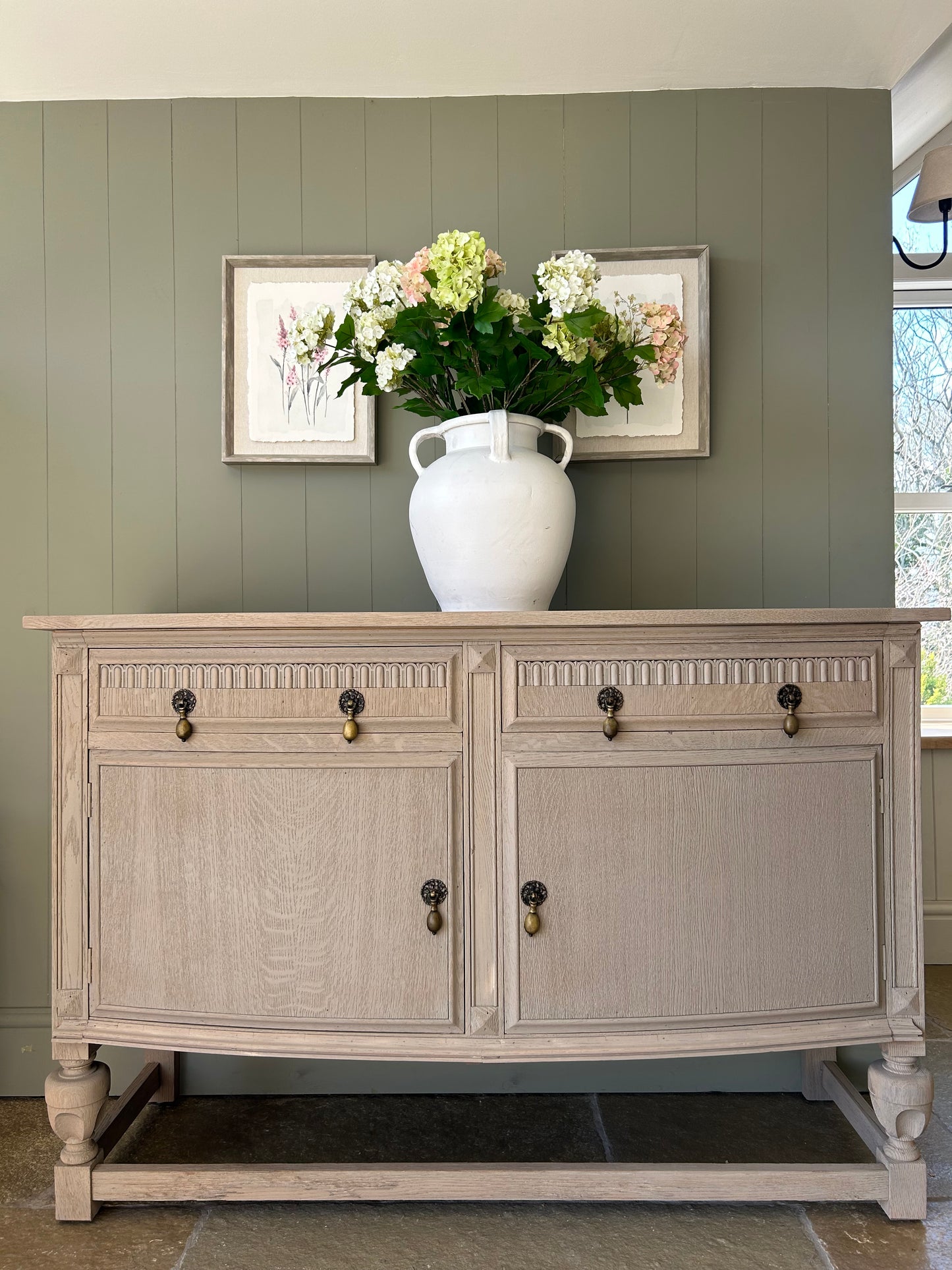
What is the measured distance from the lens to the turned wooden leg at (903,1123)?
1308mm

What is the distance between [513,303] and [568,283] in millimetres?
131

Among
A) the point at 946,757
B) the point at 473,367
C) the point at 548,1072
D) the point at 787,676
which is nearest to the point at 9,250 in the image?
the point at 473,367

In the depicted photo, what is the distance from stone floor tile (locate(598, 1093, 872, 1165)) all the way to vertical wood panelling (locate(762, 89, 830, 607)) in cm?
107

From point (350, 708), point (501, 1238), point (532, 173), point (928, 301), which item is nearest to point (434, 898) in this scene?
point (350, 708)

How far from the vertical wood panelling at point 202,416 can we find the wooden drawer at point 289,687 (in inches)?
19.9

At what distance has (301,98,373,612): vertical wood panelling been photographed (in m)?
1.81

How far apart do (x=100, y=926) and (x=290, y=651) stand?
0.56m

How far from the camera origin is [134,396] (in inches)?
72.2

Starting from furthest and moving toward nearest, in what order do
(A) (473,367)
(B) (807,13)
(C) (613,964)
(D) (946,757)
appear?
1. (D) (946,757)
2. (B) (807,13)
3. (A) (473,367)
4. (C) (613,964)

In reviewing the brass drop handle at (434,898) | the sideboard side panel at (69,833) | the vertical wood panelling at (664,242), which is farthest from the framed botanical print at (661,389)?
the sideboard side panel at (69,833)

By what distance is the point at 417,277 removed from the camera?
1438mm

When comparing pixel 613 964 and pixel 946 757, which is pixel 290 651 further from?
pixel 946 757

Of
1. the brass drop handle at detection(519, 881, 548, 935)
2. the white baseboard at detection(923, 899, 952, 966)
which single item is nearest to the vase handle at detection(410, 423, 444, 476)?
Answer: the brass drop handle at detection(519, 881, 548, 935)

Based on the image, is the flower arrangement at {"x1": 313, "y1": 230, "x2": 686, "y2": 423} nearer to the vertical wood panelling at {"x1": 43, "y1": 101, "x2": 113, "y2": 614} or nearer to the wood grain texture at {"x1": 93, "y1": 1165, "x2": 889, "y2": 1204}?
the vertical wood panelling at {"x1": 43, "y1": 101, "x2": 113, "y2": 614}
